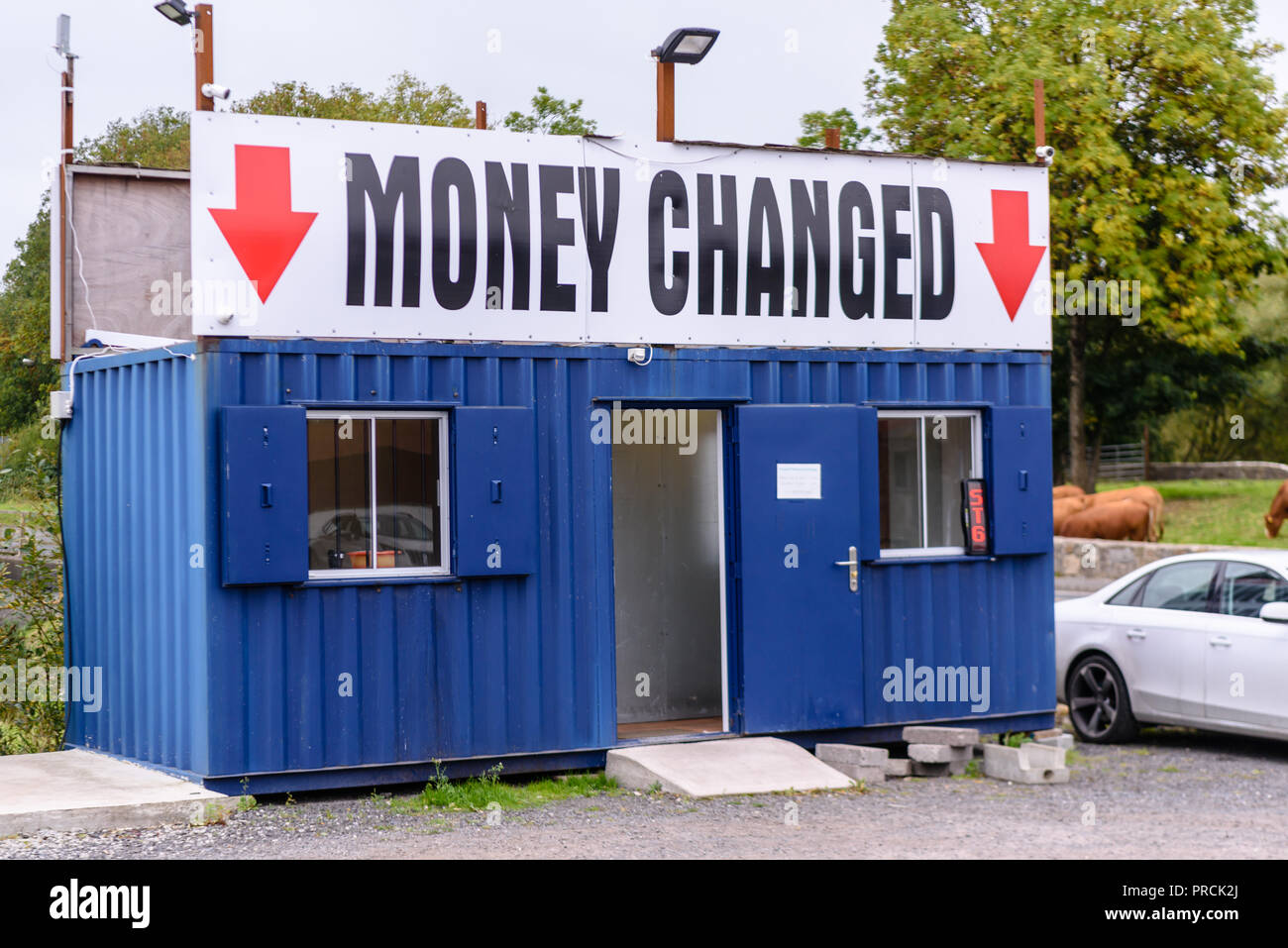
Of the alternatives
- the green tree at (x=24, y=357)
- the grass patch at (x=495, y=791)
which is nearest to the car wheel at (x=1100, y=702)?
the grass patch at (x=495, y=791)

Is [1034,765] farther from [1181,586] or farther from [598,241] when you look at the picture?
[598,241]

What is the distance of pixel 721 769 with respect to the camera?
962 centimetres

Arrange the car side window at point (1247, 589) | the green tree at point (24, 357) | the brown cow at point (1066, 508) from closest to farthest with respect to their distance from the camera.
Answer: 1. the car side window at point (1247, 589)
2. the green tree at point (24, 357)
3. the brown cow at point (1066, 508)

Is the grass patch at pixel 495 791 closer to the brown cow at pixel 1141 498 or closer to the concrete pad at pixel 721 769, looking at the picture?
the concrete pad at pixel 721 769

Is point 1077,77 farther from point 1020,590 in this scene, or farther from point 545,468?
point 545,468

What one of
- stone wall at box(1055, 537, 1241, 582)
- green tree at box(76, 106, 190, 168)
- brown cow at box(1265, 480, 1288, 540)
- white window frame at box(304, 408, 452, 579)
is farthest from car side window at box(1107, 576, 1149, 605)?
green tree at box(76, 106, 190, 168)

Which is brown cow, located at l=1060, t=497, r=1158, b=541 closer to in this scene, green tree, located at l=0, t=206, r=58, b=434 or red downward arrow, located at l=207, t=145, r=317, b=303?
green tree, located at l=0, t=206, r=58, b=434

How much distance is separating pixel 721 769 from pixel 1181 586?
4.46m

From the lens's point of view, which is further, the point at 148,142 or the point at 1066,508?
the point at 148,142

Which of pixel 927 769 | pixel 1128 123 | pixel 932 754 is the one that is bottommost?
pixel 927 769

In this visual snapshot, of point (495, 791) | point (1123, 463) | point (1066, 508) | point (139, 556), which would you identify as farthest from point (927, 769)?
point (1123, 463)

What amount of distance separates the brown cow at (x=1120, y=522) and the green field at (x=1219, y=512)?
60.1 inches

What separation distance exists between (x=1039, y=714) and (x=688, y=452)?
3.36 meters

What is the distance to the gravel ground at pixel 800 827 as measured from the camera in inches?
304
